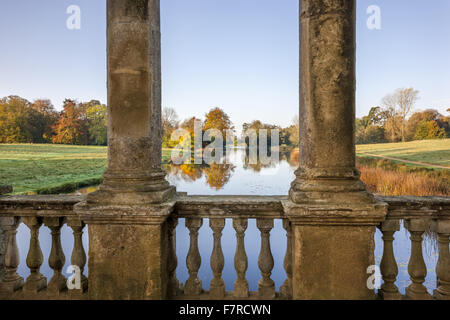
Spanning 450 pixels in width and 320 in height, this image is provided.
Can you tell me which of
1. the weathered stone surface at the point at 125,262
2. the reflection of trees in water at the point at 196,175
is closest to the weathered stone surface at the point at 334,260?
the weathered stone surface at the point at 125,262

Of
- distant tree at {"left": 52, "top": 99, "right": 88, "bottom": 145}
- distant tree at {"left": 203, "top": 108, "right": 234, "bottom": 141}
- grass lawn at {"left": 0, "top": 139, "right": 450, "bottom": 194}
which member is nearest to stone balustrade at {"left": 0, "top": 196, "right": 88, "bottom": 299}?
grass lawn at {"left": 0, "top": 139, "right": 450, "bottom": 194}

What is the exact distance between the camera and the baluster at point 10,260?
307 cm

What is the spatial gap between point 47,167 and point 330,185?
14785 mm

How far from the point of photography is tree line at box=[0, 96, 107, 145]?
759 centimetres

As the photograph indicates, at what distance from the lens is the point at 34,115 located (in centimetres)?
866

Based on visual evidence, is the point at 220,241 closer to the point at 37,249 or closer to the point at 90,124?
the point at 37,249

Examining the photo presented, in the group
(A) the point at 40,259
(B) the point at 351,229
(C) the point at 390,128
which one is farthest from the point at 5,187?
(C) the point at 390,128

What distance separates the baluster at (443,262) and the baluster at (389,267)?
0.43m

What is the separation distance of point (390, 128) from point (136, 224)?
845 centimetres

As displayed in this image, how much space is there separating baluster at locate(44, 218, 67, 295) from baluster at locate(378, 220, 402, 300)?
3687mm

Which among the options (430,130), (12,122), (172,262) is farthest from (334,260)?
(12,122)

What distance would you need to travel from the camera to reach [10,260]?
10.1ft
